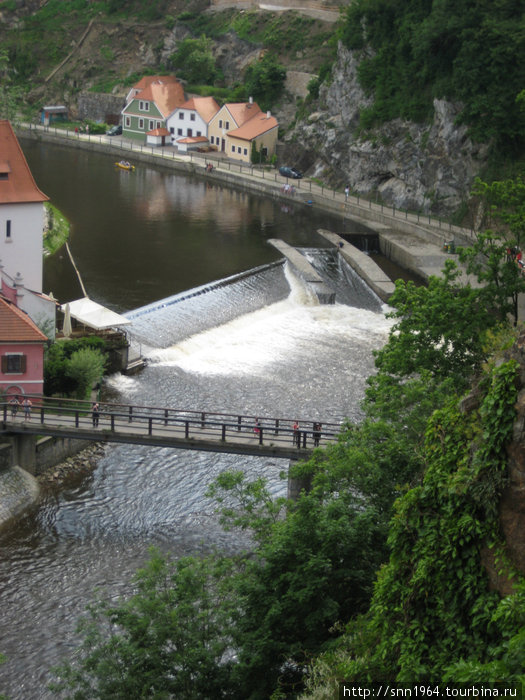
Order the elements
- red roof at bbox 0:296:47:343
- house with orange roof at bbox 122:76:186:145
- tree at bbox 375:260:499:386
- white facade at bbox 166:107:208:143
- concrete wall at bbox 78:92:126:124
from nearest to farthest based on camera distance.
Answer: tree at bbox 375:260:499:386
red roof at bbox 0:296:47:343
white facade at bbox 166:107:208:143
house with orange roof at bbox 122:76:186:145
concrete wall at bbox 78:92:126:124

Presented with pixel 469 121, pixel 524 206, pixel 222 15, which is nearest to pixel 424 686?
pixel 524 206

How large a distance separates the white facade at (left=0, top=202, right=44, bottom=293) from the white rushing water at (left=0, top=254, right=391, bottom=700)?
6.79 metres

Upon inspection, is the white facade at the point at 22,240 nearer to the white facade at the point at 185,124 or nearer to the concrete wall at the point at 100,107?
Result: the white facade at the point at 185,124

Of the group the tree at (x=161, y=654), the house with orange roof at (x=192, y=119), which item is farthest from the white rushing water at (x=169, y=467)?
the house with orange roof at (x=192, y=119)

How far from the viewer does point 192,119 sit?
360 feet

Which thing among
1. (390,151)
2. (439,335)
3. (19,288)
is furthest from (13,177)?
(390,151)

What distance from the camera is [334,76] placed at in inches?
3875

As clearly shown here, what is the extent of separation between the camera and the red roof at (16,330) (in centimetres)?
3959

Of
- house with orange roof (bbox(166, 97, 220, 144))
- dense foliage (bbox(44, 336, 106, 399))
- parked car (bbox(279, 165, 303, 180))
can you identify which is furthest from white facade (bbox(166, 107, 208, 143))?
dense foliage (bbox(44, 336, 106, 399))

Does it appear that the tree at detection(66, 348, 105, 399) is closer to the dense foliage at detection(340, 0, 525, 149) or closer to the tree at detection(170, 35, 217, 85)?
the dense foliage at detection(340, 0, 525, 149)

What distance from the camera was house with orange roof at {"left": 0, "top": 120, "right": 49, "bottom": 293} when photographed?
157 feet

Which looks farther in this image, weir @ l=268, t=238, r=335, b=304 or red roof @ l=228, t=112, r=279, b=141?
red roof @ l=228, t=112, r=279, b=141

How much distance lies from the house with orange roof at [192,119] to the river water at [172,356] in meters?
14.2

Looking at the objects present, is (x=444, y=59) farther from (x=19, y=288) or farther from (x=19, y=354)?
(x=19, y=354)
